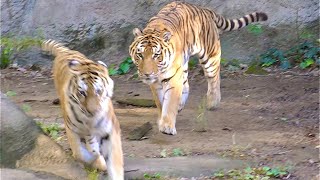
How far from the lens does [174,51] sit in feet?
20.7

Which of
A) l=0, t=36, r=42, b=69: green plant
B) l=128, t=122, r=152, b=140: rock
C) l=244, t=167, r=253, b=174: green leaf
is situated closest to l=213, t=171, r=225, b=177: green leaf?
l=244, t=167, r=253, b=174: green leaf

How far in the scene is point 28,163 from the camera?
449cm

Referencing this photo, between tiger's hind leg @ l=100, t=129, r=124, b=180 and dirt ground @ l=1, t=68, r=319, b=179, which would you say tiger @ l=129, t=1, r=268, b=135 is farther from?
tiger's hind leg @ l=100, t=129, r=124, b=180

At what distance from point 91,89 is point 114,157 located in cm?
49

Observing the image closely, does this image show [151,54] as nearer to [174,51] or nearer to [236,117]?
[174,51]

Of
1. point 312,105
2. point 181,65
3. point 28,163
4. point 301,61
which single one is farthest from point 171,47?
point 301,61

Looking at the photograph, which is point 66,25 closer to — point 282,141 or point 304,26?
point 304,26

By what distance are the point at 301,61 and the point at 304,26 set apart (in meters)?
0.54

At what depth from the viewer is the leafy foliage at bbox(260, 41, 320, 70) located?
29.0 feet

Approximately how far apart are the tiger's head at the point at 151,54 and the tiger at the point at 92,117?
1.40 meters

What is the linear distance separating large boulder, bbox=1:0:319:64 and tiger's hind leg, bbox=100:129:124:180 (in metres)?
4.96

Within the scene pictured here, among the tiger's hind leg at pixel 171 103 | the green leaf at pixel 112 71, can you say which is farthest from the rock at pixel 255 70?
the tiger's hind leg at pixel 171 103

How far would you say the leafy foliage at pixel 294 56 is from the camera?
8.83m

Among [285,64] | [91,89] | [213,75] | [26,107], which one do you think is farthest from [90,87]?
[285,64]
